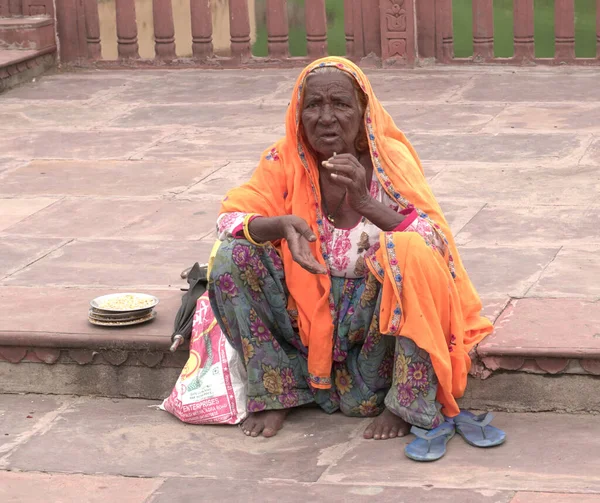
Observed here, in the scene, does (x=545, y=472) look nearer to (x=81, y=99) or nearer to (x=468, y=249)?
(x=468, y=249)

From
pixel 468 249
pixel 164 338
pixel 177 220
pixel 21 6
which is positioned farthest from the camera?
pixel 21 6

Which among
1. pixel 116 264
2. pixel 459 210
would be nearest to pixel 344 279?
pixel 116 264

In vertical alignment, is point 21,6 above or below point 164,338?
above

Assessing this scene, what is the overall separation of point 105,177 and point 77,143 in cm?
96

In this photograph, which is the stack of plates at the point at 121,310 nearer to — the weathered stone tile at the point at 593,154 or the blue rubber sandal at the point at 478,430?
the blue rubber sandal at the point at 478,430

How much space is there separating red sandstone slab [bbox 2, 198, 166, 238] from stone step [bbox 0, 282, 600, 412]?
110 cm

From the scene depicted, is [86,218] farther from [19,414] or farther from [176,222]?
[19,414]

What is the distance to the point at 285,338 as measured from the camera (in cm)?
417

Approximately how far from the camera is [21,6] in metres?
10.2

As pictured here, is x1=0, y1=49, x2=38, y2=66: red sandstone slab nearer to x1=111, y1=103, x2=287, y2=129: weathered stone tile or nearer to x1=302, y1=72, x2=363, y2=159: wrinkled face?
x1=111, y1=103, x2=287, y2=129: weathered stone tile

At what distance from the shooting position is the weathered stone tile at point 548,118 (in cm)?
770

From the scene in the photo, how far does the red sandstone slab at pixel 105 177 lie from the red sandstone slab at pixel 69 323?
180 cm

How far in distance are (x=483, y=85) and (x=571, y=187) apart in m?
2.82

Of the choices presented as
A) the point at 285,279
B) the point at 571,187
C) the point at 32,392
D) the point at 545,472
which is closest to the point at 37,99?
the point at 571,187
